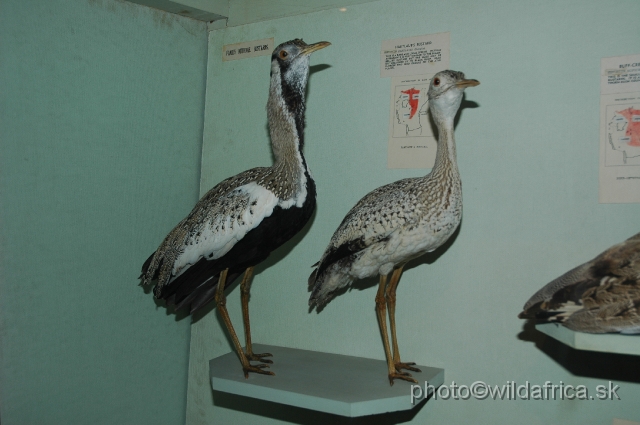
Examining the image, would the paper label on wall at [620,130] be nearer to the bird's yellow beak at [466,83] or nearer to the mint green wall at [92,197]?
the bird's yellow beak at [466,83]

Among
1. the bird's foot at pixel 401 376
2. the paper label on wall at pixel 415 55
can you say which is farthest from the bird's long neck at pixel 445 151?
the bird's foot at pixel 401 376

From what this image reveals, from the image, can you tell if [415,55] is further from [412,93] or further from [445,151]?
[445,151]

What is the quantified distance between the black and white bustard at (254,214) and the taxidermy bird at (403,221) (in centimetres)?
18

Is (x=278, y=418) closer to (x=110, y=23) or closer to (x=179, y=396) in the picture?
(x=179, y=396)

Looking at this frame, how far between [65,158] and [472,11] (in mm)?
1456

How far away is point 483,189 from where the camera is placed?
174cm

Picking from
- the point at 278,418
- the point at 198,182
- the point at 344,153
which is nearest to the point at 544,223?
the point at 344,153

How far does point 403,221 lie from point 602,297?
1.81 feet

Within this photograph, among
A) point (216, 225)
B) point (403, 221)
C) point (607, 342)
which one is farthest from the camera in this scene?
point (216, 225)

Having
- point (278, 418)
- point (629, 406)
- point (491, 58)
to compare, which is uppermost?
point (491, 58)

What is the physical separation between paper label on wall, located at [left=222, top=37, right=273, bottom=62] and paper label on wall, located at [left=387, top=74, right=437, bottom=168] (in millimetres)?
573

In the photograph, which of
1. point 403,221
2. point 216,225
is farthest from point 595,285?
point 216,225

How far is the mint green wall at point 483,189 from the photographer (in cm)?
160

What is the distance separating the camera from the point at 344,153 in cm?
198
